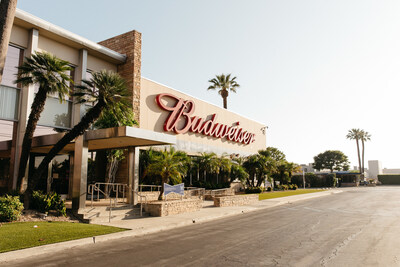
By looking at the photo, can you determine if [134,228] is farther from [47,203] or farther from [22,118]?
[22,118]

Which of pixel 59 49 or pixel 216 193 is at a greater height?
pixel 59 49

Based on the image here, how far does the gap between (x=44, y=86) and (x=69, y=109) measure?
550 cm

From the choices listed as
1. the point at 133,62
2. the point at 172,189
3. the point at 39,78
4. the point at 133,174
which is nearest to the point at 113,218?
the point at 133,174

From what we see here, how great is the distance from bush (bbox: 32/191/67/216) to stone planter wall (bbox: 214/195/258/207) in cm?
1051

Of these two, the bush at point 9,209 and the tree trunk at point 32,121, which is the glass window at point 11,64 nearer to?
the tree trunk at point 32,121

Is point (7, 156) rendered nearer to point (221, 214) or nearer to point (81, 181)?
point (81, 181)

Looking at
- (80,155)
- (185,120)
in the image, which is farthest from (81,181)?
(185,120)

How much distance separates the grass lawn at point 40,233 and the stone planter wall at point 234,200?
10.4 metres

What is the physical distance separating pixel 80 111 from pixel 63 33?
4781 mm

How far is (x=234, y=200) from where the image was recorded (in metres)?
22.2

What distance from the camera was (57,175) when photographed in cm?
1895

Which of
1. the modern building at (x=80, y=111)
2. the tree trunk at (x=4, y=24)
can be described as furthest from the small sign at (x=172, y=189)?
the tree trunk at (x=4, y=24)

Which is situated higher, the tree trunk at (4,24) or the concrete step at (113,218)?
the tree trunk at (4,24)

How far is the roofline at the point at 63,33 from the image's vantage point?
1642 centimetres
